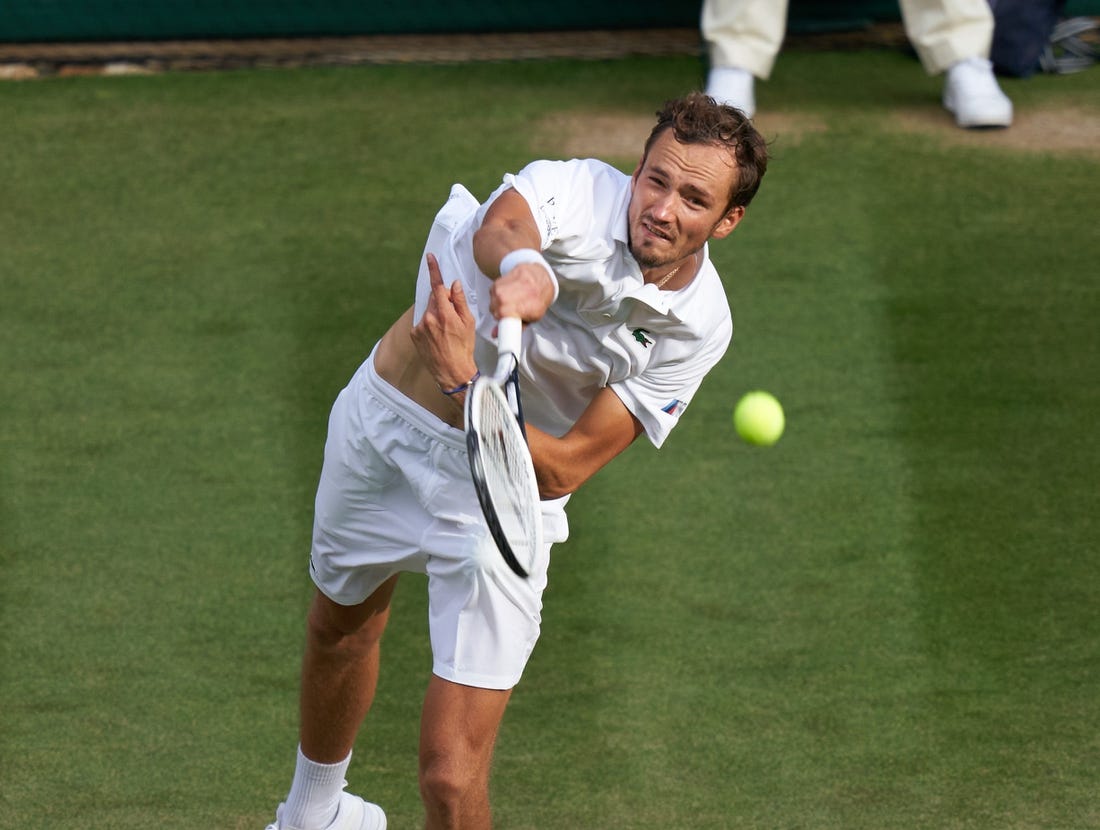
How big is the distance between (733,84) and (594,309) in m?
4.08

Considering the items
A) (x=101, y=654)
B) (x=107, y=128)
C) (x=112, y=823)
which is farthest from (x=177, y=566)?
(x=107, y=128)

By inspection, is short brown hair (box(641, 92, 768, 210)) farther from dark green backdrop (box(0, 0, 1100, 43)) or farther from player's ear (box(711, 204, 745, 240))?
dark green backdrop (box(0, 0, 1100, 43))

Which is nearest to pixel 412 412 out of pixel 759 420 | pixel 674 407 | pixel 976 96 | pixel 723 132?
pixel 674 407

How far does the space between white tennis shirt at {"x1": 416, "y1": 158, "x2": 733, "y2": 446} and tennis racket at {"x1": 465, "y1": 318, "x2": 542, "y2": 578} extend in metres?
0.42

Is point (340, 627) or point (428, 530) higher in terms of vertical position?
point (428, 530)

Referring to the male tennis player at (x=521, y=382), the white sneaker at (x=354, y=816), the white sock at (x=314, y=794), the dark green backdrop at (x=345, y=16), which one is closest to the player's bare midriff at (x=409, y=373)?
the male tennis player at (x=521, y=382)

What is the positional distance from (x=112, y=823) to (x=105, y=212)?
333cm

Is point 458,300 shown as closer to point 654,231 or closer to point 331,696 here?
point 654,231

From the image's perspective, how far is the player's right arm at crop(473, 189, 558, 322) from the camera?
3.09m

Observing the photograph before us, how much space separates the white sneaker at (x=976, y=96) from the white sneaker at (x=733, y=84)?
0.98 meters

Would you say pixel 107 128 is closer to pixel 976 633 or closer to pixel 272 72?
pixel 272 72

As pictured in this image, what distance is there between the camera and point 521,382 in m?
3.88

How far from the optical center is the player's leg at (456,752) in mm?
3732

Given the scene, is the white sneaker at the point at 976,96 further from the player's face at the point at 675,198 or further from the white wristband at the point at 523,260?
the white wristband at the point at 523,260
